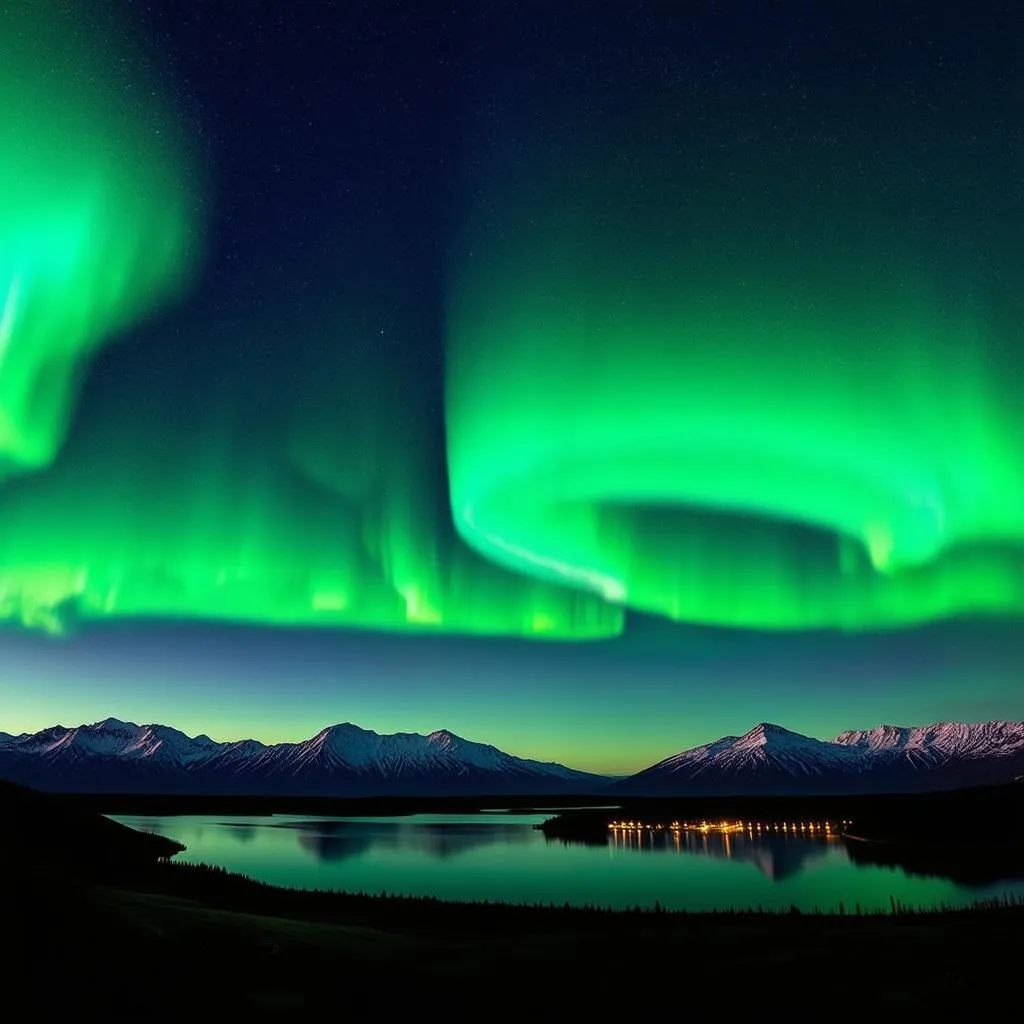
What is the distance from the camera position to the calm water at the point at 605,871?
267ft

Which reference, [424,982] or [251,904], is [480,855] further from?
[424,982]

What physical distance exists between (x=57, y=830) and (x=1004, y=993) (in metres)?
79.3

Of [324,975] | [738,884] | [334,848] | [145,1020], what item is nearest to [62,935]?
[145,1020]

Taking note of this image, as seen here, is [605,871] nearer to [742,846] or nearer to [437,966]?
[742,846]

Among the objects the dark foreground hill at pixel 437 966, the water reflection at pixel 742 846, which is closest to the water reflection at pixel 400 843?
the water reflection at pixel 742 846

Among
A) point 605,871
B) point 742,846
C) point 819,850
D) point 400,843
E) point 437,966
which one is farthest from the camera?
point 400,843

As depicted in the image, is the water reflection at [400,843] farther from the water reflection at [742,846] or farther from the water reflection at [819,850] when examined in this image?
the water reflection at [742,846]

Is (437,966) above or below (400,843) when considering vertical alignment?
above

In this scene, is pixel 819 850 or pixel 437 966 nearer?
pixel 437 966

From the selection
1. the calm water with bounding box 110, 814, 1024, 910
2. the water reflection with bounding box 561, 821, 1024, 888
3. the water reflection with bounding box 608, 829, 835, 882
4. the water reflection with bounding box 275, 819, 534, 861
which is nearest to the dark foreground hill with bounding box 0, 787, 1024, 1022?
the calm water with bounding box 110, 814, 1024, 910

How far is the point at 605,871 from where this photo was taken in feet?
351

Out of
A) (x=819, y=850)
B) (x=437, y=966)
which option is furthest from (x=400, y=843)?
(x=437, y=966)

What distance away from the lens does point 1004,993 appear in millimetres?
28531

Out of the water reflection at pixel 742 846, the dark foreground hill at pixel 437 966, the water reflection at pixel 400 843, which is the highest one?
the dark foreground hill at pixel 437 966
